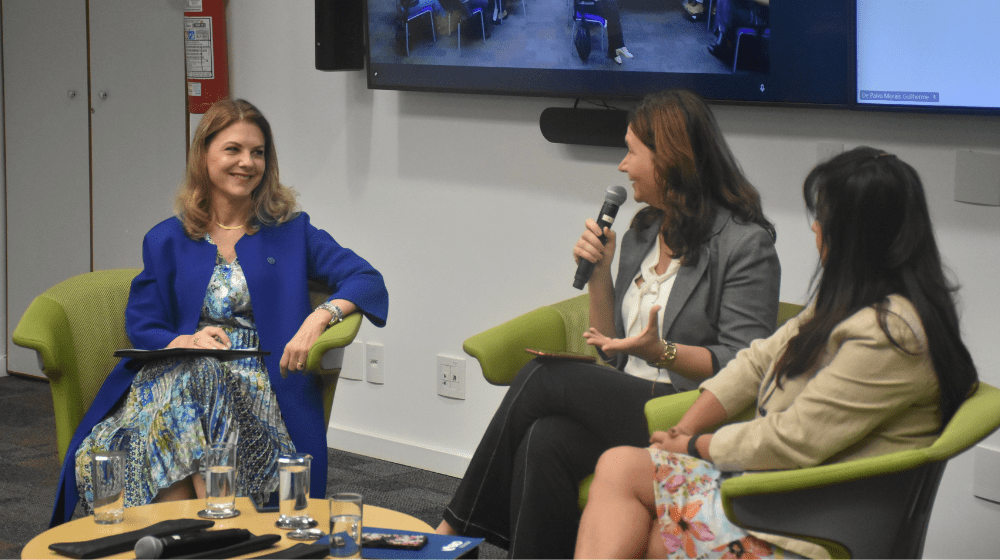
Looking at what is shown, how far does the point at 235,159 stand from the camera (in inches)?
111

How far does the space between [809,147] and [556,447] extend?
1195 millimetres

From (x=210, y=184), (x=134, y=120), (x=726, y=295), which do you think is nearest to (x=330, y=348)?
(x=210, y=184)

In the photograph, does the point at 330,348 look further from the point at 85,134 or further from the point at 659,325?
the point at 85,134

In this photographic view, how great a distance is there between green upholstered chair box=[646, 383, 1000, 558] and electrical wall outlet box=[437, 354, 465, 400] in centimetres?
202

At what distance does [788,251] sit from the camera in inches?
115

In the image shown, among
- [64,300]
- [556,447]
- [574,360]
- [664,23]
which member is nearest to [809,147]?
[664,23]

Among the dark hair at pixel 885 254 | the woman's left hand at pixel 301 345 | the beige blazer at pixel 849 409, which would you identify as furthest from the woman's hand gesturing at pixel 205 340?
the dark hair at pixel 885 254

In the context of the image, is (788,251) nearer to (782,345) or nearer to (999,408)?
(782,345)

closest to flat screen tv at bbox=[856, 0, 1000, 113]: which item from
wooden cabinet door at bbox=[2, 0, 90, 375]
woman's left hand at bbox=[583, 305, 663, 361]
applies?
woman's left hand at bbox=[583, 305, 663, 361]

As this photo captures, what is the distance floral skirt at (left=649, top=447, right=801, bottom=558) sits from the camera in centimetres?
180

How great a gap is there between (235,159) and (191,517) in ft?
3.73

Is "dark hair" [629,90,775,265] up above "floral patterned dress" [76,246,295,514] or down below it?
above

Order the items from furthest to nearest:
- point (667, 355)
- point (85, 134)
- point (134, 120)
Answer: point (85, 134)
point (134, 120)
point (667, 355)

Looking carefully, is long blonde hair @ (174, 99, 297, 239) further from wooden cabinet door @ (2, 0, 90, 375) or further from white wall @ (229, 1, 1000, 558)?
wooden cabinet door @ (2, 0, 90, 375)
